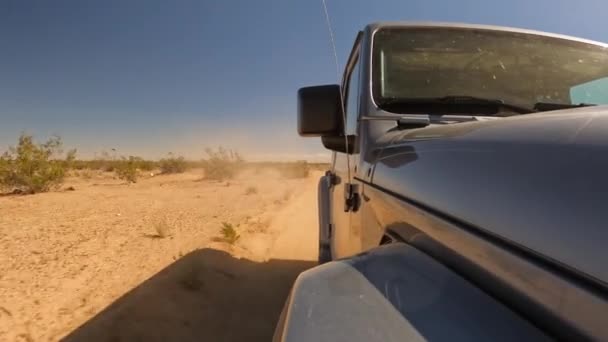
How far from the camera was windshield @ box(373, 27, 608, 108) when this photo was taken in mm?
1928

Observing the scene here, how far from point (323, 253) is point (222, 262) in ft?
6.07

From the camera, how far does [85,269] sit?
3.97 meters

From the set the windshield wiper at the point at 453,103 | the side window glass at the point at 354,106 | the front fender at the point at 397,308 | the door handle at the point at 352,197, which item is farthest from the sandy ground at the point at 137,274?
the front fender at the point at 397,308

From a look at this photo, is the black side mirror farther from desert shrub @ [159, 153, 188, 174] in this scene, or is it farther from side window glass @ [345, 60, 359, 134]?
desert shrub @ [159, 153, 188, 174]

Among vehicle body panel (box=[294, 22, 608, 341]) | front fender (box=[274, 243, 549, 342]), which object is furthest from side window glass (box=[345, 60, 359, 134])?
front fender (box=[274, 243, 549, 342])

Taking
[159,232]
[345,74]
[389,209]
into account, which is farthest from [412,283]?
[159,232]

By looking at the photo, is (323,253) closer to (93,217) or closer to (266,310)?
(266,310)

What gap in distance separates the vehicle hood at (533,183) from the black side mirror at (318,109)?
3.22 feet

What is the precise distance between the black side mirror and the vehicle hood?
3.22 ft

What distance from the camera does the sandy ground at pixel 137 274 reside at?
2964 mm

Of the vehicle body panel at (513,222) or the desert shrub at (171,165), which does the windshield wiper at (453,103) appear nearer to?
the vehicle body panel at (513,222)

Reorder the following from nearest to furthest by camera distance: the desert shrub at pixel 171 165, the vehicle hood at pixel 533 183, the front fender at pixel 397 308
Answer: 1. the vehicle hood at pixel 533 183
2. the front fender at pixel 397 308
3. the desert shrub at pixel 171 165

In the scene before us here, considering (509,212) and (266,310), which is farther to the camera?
(266,310)

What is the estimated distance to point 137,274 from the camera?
3.97m
